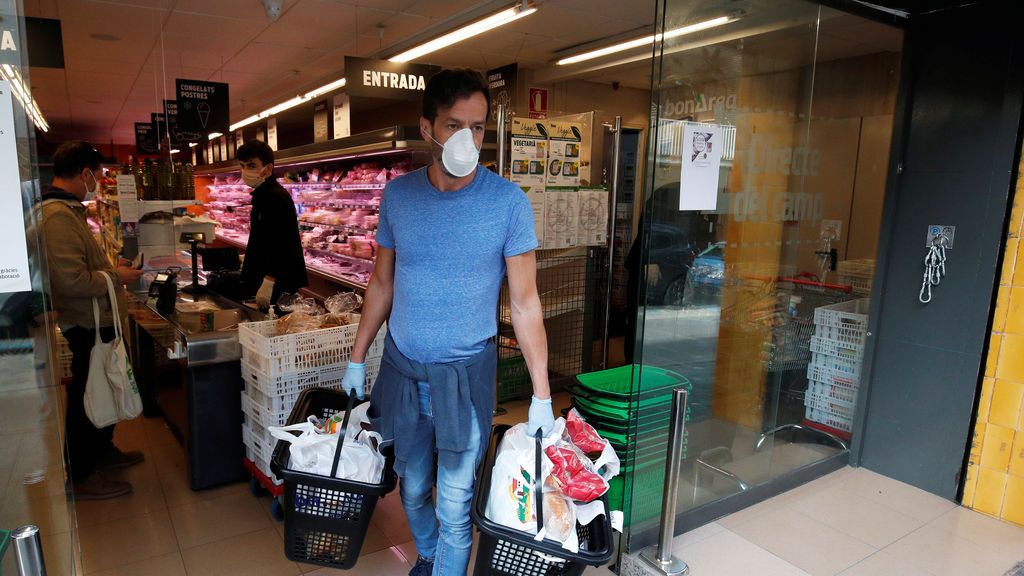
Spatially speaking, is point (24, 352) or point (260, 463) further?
point (260, 463)

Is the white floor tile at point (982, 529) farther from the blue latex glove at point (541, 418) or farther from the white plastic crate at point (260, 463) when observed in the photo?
the white plastic crate at point (260, 463)

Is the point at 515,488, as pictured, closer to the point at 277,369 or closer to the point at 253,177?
the point at 277,369

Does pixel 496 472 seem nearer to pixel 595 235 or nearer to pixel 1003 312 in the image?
pixel 1003 312

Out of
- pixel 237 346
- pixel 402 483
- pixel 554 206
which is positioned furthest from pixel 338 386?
pixel 554 206

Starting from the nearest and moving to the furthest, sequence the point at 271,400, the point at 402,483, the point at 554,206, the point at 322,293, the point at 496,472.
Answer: the point at 496,472
the point at 402,483
the point at 271,400
the point at 554,206
the point at 322,293

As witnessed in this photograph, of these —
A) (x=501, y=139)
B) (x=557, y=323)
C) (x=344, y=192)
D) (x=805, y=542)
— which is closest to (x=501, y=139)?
(x=501, y=139)

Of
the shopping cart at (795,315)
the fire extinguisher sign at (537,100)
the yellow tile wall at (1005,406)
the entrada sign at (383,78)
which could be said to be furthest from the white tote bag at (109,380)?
the fire extinguisher sign at (537,100)

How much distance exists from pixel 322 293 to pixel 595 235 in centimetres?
417

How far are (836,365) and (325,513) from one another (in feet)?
10.2

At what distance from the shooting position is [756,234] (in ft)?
10.2

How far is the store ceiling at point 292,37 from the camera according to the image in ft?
20.2

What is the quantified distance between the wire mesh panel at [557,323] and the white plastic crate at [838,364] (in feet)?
6.00

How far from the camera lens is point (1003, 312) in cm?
313

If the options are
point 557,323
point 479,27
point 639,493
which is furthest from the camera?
point 479,27
